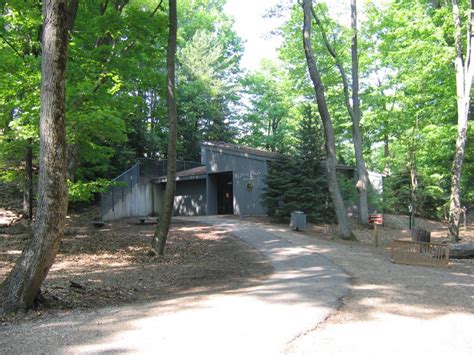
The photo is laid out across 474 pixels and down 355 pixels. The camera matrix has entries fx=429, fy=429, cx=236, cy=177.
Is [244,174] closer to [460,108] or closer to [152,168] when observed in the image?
[152,168]

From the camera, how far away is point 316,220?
67.1ft

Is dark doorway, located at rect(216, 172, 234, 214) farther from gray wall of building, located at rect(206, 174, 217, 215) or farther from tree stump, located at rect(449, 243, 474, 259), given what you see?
tree stump, located at rect(449, 243, 474, 259)

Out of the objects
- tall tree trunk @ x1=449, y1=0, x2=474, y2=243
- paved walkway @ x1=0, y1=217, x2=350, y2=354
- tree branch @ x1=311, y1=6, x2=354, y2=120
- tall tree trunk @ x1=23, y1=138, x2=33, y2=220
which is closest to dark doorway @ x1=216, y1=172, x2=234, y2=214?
tree branch @ x1=311, y1=6, x2=354, y2=120

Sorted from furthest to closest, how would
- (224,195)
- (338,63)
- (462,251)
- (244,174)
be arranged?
(224,195), (244,174), (338,63), (462,251)

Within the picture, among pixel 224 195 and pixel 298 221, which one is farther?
pixel 224 195

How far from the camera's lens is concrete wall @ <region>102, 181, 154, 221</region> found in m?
23.8

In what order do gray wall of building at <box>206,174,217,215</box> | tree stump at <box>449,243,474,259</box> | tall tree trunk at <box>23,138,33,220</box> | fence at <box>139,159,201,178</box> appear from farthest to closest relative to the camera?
fence at <box>139,159,201,178</box> → gray wall of building at <box>206,174,217,215</box> → tall tree trunk at <box>23,138,33,220</box> → tree stump at <box>449,243,474,259</box>

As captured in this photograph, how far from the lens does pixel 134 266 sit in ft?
34.6

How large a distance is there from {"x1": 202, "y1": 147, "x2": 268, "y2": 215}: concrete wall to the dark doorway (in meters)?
1.74

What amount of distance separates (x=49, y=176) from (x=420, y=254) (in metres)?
9.13

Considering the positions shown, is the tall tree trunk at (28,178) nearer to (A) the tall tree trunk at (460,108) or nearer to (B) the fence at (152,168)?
(B) the fence at (152,168)

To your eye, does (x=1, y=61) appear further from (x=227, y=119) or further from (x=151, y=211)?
(x=227, y=119)

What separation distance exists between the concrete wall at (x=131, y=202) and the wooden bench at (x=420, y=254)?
16372 mm

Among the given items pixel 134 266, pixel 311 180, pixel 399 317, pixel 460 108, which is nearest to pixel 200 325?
pixel 399 317
